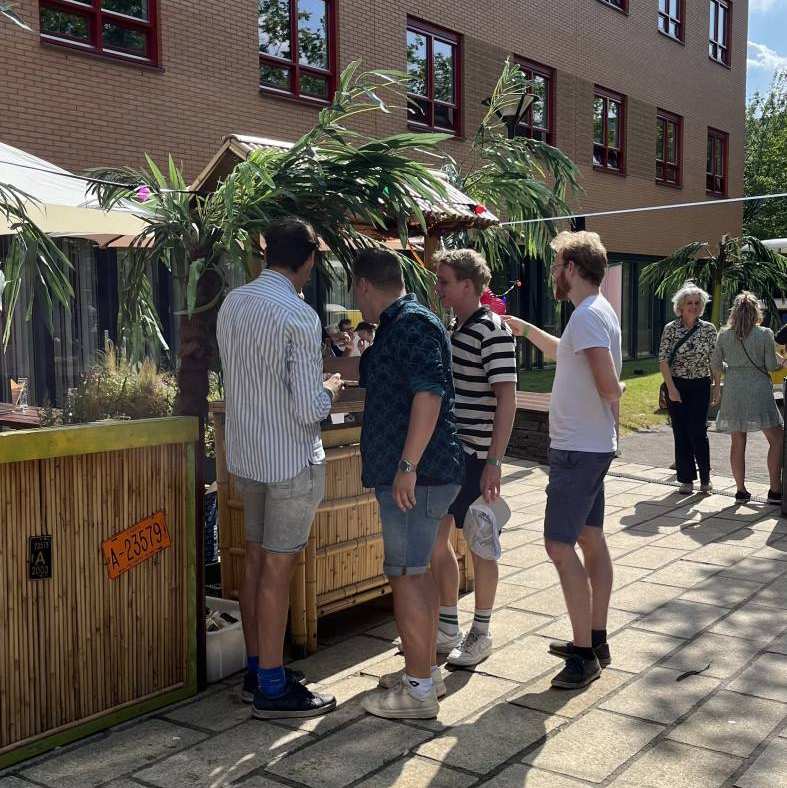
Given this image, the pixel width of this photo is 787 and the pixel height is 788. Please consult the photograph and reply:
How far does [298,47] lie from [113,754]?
1287 centimetres

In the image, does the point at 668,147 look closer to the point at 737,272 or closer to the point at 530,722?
the point at 737,272

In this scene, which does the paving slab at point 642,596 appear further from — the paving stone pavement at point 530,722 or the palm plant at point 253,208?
the palm plant at point 253,208

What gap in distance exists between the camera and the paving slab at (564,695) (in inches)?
156

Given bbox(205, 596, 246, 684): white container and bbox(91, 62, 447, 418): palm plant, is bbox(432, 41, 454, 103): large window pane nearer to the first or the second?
bbox(91, 62, 447, 418): palm plant

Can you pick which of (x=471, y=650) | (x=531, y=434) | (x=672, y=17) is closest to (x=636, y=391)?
(x=531, y=434)

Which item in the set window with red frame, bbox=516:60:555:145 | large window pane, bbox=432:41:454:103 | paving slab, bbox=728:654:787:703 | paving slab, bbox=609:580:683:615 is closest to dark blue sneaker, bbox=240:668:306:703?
paving slab, bbox=728:654:787:703

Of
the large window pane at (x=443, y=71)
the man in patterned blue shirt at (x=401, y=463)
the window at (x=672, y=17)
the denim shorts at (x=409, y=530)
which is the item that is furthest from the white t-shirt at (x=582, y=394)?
the window at (x=672, y=17)

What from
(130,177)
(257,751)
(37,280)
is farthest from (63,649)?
(130,177)

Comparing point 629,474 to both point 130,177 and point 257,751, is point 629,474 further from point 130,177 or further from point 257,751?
point 257,751

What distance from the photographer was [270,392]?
377 cm

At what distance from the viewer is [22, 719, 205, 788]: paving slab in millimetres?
3355

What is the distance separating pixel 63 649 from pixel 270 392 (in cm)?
117

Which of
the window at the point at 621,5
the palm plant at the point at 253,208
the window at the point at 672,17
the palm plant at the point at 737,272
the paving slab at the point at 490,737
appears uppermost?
the window at the point at 672,17

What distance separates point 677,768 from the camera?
11.2ft
